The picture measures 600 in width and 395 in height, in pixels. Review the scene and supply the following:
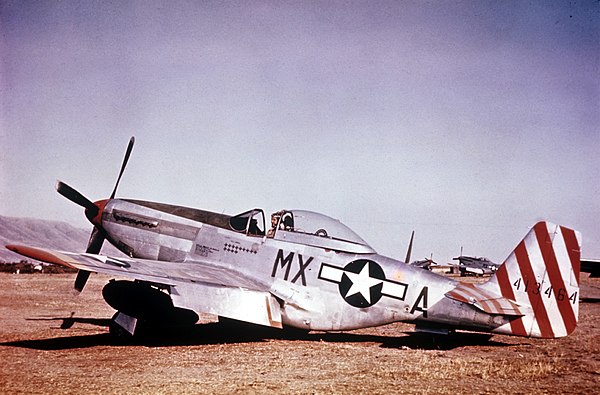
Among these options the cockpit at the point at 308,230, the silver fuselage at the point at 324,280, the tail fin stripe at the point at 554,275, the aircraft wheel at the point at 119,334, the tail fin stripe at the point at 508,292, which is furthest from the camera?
the cockpit at the point at 308,230

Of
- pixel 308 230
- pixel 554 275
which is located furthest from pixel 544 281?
pixel 308 230

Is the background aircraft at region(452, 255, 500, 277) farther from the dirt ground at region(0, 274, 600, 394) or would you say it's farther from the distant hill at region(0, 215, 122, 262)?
the distant hill at region(0, 215, 122, 262)

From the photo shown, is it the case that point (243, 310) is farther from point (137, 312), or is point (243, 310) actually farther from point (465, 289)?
point (465, 289)

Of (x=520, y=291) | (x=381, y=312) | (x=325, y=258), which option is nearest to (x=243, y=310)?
(x=325, y=258)

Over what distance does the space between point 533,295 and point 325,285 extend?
3206 millimetres

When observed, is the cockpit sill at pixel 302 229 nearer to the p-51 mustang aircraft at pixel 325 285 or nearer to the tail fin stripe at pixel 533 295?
the p-51 mustang aircraft at pixel 325 285

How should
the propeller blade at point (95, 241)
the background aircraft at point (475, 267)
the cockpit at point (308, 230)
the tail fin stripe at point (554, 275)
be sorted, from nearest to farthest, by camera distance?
the tail fin stripe at point (554, 275), the cockpit at point (308, 230), the propeller blade at point (95, 241), the background aircraft at point (475, 267)

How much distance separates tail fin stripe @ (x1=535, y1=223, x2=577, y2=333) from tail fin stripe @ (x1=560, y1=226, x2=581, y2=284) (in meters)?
0.22

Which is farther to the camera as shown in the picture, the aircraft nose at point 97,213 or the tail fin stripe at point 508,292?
the aircraft nose at point 97,213

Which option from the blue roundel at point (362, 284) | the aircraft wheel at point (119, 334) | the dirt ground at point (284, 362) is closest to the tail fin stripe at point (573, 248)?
the dirt ground at point (284, 362)

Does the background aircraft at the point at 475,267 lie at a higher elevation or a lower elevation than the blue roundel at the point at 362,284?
higher

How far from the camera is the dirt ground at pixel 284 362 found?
5.41 metres

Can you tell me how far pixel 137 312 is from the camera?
8.30m

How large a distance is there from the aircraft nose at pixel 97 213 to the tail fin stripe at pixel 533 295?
816cm
